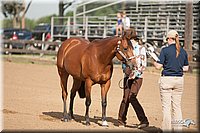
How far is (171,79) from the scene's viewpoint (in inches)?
339

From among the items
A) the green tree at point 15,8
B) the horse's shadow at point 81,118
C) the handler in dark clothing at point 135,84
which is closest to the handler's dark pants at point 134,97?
the handler in dark clothing at point 135,84

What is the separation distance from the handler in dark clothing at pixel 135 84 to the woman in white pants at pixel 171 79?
3.08 ft

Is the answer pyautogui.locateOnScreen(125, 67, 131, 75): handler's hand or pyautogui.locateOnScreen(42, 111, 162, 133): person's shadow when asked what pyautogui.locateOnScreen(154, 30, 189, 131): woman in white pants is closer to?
pyautogui.locateOnScreen(42, 111, 162, 133): person's shadow

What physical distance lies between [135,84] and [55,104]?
3666mm

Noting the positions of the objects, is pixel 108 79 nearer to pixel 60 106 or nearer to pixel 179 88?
pixel 179 88

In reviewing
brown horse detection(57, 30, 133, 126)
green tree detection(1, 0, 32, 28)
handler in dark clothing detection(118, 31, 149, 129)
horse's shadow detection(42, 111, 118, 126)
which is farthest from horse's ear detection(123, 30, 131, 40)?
green tree detection(1, 0, 32, 28)

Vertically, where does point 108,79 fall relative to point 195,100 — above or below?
above

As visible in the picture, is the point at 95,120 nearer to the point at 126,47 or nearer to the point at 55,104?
the point at 126,47

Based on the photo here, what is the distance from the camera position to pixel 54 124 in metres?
9.90

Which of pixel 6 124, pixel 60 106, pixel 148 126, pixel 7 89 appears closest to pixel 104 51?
pixel 148 126

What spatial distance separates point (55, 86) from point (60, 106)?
4.26 meters

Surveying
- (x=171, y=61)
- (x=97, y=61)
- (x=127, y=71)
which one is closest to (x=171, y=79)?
(x=171, y=61)

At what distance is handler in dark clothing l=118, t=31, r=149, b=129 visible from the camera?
9586mm

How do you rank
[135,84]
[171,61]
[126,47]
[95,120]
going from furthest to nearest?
[95,120], [135,84], [126,47], [171,61]
